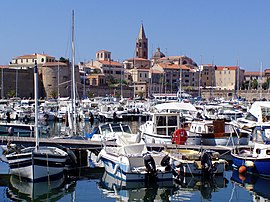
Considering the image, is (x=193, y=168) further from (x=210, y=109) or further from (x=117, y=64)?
(x=117, y=64)

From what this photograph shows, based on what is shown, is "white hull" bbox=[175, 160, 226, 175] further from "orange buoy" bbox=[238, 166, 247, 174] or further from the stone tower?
the stone tower

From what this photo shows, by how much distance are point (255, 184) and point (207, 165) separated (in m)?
1.67

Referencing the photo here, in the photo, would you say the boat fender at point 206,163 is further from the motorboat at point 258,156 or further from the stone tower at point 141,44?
the stone tower at point 141,44

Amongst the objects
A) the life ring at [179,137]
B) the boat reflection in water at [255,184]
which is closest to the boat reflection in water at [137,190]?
the boat reflection in water at [255,184]

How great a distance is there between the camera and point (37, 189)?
48.9ft

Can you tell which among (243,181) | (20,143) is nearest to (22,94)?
(20,143)

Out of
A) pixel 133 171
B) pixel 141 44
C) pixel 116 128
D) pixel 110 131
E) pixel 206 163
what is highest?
pixel 141 44

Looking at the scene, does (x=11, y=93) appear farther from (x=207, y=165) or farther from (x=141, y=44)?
(x=207, y=165)

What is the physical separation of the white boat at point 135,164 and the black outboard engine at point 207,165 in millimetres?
1363

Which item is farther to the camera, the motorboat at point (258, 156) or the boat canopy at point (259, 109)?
the boat canopy at point (259, 109)

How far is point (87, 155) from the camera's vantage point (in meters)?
19.1

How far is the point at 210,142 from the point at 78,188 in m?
7.58

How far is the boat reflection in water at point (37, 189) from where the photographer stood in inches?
561

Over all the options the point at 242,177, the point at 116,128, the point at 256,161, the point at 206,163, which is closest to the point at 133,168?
the point at 206,163
